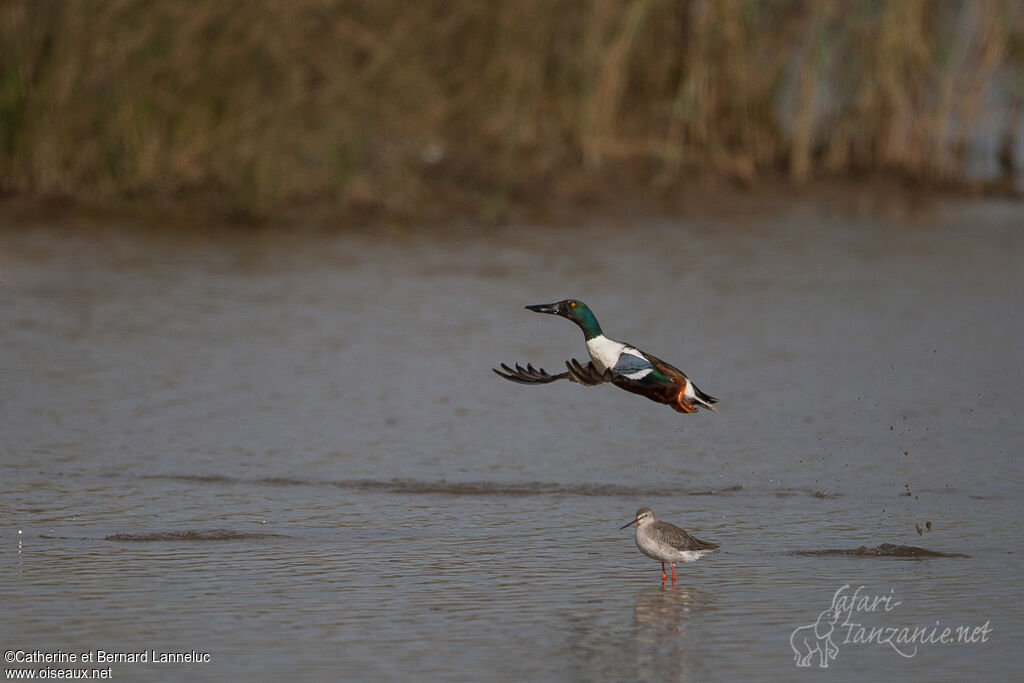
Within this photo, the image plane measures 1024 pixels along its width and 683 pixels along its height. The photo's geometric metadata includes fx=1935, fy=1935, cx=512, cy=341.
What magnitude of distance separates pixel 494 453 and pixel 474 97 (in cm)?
877

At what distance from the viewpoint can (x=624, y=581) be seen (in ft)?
25.0

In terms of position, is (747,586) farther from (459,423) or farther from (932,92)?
(932,92)

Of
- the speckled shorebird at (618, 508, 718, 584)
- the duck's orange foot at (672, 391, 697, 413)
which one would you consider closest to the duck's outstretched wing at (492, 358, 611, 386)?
the duck's orange foot at (672, 391, 697, 413)

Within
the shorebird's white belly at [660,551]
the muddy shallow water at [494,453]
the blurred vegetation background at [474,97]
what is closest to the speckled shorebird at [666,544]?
the shorebird's white belly at [660,551]

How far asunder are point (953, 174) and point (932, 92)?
3.69 feet

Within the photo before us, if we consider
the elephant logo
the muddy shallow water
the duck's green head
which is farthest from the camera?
the duck's green head

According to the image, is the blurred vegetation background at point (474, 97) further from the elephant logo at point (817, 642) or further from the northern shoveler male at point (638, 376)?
the elephant logo at point (817, 642)

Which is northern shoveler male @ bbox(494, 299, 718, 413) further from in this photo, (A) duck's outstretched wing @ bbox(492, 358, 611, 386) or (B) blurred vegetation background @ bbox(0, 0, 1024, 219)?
(B) blurred vegetation background @ bbox(0, 0, 1024, 219)

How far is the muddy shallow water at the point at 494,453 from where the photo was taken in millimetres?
6836

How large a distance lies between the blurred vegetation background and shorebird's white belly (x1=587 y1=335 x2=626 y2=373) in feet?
31.7

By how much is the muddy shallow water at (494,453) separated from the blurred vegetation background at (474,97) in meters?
0.78

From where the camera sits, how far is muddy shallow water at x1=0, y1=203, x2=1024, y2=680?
22.4ft

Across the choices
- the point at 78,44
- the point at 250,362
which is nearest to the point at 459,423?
the point at 250,362

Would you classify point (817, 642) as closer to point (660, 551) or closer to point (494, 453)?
point (660, 551)
